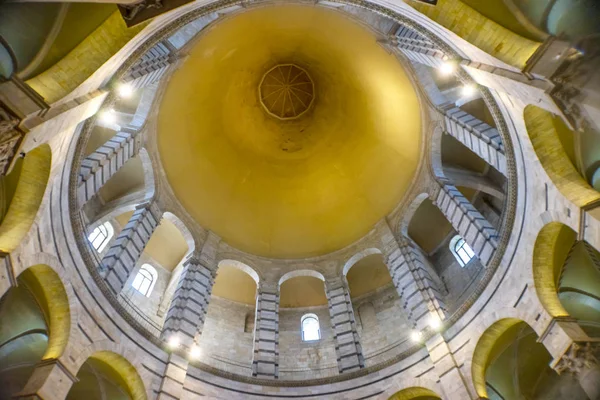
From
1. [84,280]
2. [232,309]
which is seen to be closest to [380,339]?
[232,309]

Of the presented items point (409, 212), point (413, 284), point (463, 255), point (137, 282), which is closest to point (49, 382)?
point (137, 282)

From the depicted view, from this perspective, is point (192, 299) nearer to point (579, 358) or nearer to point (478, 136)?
point (478, 136)

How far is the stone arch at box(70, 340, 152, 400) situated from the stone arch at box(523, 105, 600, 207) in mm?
11168

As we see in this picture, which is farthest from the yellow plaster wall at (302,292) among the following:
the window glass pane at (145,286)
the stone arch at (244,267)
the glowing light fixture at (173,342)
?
the glowing light fixture at (173,342)

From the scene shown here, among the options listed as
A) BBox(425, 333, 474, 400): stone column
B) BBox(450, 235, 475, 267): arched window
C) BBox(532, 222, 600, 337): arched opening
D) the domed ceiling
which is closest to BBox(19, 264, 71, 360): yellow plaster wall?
the domed ceiling

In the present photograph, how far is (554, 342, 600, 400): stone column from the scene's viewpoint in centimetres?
940

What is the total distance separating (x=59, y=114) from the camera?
8.00 m

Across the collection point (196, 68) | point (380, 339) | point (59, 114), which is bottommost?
point (59, 114)

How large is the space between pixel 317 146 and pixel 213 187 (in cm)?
558

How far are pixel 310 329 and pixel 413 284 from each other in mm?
6370

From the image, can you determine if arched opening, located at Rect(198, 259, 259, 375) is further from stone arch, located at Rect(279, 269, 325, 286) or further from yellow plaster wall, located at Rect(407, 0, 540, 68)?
yellow plaster wall, located at Rect(407, 0, 540, 68)

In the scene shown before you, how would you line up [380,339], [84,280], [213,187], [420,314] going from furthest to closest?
1. [213,187]
2. [380,339]
3. [420,314]
4. [84,280]

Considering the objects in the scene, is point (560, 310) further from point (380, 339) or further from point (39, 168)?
point (39, 168)

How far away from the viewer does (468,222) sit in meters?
14.8
